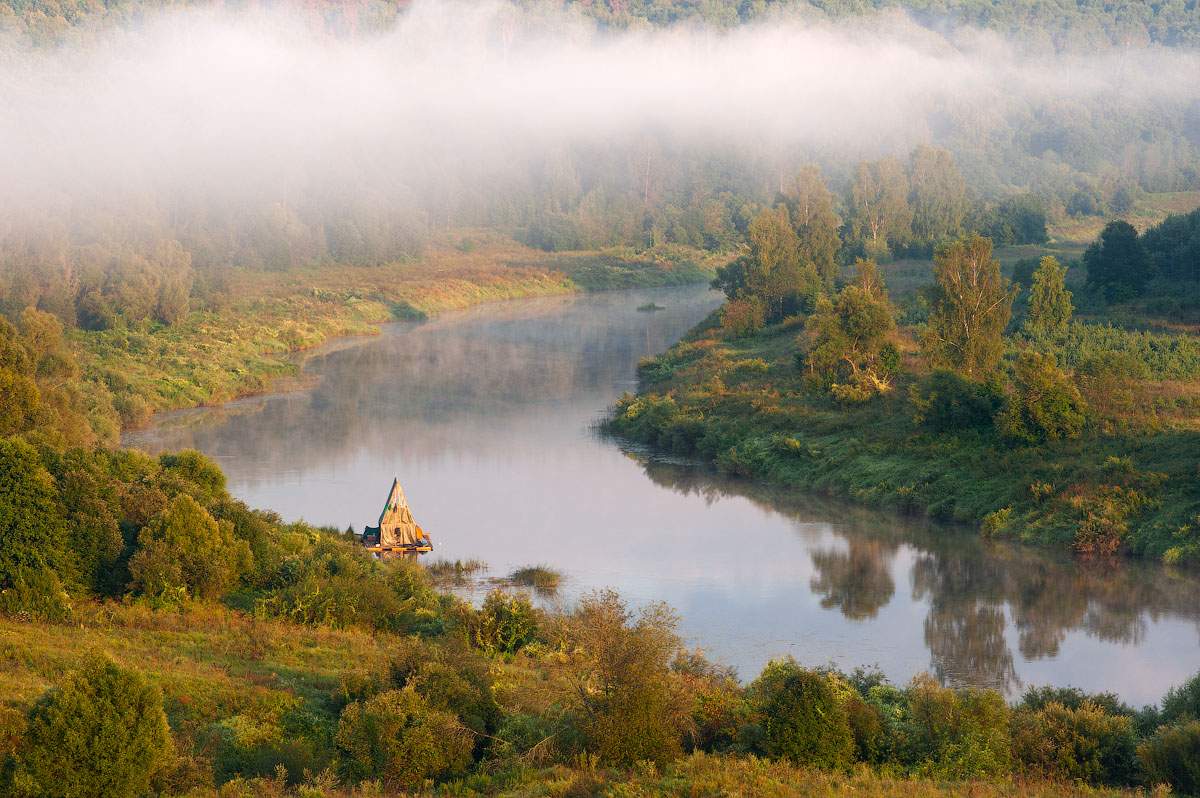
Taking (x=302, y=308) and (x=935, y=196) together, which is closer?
(x=302, y=308)

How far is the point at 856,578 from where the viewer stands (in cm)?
2902

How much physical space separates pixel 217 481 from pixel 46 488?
5.61 meters

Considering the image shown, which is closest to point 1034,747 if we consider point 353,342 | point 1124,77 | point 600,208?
point 353,342

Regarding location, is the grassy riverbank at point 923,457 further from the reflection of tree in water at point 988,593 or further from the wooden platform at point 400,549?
the wooden platform at point 400,549

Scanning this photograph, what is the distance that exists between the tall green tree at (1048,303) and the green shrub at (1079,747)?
98.5ft

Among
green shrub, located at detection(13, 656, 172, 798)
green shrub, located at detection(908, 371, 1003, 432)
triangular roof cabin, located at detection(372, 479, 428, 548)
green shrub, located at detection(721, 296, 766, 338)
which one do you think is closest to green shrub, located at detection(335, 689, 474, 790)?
green shrub, located at detection(13, 656, 172, 798)

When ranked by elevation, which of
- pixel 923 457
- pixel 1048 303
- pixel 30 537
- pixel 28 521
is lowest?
pixel 923 457

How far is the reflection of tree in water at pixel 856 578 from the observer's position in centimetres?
2733

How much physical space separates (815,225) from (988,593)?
124 ft

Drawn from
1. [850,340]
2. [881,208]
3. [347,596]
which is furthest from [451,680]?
[881,208]

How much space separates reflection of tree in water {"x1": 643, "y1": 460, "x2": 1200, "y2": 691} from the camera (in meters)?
24.5

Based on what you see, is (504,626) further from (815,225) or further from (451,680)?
(815,225)

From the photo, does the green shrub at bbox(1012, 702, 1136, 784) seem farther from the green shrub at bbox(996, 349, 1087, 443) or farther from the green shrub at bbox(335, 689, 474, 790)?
the green shrub at bbox(996, 349, 1087, 443)

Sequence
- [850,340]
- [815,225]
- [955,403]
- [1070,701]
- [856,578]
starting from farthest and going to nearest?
[815,225], [850,340], [955,403], [856,578], [1070,701]
